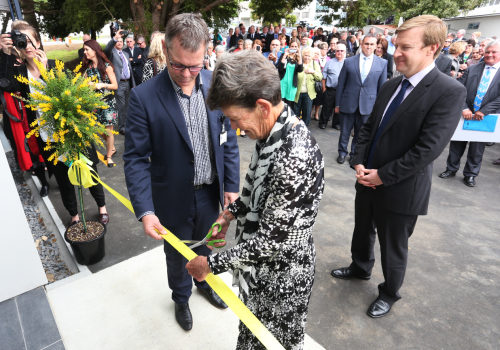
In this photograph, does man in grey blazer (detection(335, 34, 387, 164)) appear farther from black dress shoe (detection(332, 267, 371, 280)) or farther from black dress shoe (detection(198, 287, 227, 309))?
black dress shoe (detection(198, 287, 227, 309))

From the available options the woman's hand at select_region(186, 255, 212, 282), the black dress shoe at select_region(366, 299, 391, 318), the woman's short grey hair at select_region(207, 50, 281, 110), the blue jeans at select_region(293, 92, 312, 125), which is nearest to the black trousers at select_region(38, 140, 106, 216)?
the woman's hand at select_region(186, 255, 212, 282)

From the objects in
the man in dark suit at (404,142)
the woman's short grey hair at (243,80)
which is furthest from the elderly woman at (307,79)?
the woman's short grey hair at (243,80)

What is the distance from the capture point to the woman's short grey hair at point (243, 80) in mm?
1200

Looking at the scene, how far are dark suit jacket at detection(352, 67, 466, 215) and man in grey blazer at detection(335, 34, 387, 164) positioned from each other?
3.29 m

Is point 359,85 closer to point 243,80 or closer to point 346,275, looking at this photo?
point 346,275

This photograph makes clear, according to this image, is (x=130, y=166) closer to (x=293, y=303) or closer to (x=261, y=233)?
(x=261, y=233)

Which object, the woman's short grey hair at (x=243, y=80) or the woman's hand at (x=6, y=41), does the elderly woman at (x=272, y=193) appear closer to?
the woman's short grey hair at (x=243, y=80)

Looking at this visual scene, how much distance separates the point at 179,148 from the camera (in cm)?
204

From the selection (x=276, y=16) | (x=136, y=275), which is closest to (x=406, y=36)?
(x=136, y=275)

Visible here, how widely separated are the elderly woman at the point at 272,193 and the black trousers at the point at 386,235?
118 centimetres

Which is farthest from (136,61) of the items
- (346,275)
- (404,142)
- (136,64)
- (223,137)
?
(404,142)

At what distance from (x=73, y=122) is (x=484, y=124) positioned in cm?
A: 583

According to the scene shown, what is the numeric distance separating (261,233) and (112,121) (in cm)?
457

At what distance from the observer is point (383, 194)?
2.45 meters
